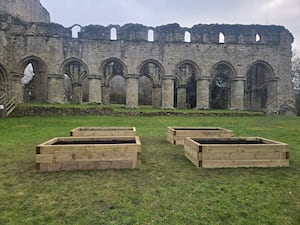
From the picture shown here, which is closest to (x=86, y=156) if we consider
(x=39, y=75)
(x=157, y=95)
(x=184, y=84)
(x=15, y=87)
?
(x=15, y=87)

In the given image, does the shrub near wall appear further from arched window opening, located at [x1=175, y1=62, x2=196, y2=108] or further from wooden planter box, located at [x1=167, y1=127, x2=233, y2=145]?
wooden planter box, located at [x1=167, y1=127, x2=233, y2=145]

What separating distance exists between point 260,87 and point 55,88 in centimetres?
2216

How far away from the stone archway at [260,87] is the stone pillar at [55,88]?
19429 mm

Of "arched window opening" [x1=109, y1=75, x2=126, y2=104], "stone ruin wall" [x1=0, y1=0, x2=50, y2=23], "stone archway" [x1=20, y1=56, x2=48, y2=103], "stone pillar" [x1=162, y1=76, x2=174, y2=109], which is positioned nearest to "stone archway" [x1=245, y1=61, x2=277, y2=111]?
"stone pillar" [x1=162, y1=76, x2=174, y2=109]

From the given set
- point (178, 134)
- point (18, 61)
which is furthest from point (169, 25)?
point (178, 134)

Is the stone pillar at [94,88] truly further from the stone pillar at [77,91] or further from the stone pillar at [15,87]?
the stone pillar at [15,87]

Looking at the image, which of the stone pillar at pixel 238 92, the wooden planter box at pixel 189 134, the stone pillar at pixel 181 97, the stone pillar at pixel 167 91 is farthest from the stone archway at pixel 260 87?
the wooden planter box at pixel 189 134

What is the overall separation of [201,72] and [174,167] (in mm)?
20280

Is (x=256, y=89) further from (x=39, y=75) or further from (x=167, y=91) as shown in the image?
(x=39, y=75)

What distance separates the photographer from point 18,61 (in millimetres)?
23078

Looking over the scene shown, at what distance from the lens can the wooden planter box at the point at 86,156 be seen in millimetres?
5445

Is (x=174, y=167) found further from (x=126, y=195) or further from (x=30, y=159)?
(x=30, y=159)

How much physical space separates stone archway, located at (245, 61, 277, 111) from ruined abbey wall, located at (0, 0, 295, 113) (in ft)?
0.37

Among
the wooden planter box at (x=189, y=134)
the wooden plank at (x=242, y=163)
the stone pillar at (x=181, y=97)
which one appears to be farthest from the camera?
the stone pillar at (x=181, y=97)
